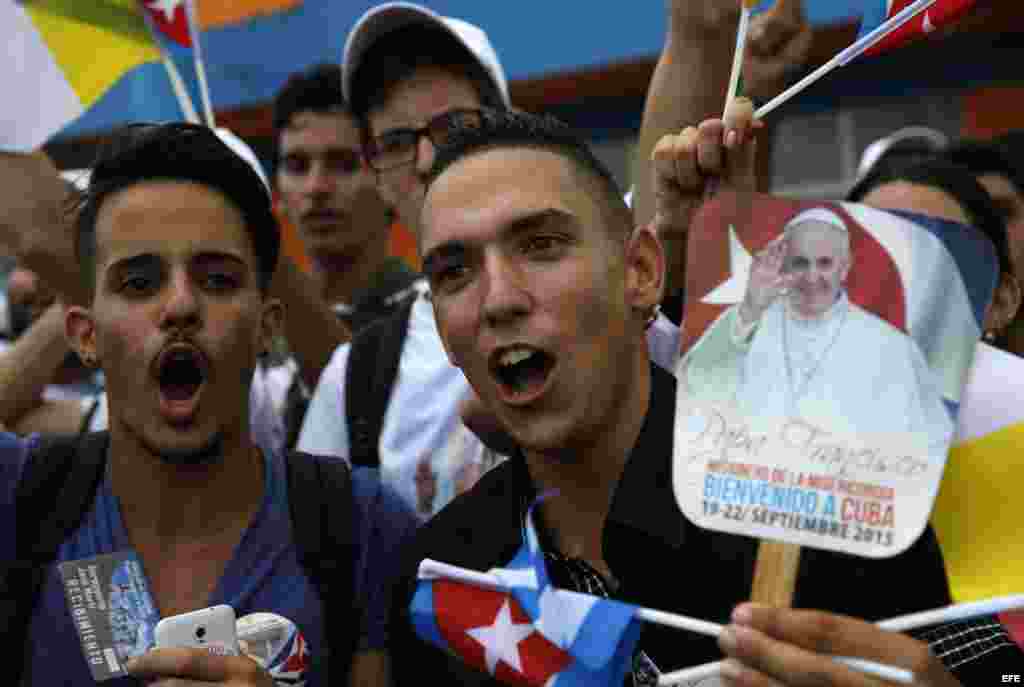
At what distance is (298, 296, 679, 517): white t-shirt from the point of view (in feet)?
9.47

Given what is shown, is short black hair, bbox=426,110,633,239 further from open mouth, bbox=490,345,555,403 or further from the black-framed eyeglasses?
the black-framed eyeglasses

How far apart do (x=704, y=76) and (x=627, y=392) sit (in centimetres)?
70

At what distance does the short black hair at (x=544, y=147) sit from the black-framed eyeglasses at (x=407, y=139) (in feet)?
2.18

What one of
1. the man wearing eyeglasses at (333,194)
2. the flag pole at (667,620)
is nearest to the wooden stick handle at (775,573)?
the flag pole at (667,620)

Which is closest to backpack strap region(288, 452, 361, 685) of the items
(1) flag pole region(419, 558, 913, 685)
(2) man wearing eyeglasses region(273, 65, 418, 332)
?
(1) flag pole region(419, 558, 913, 685)

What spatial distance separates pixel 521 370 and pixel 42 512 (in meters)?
0.97

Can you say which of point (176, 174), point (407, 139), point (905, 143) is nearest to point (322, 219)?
point (407, 139)

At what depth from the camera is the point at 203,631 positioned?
6.46 feet

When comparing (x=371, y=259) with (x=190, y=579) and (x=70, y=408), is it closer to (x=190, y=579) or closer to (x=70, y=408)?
(x=70, y=408)

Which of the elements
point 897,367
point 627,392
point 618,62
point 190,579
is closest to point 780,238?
point 897,367

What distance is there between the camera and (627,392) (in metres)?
2.13

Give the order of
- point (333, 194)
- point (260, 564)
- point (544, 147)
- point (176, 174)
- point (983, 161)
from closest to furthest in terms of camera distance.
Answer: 1. point (544, 147)
2. point (260, 564)
3. point (176, 174)
4. point (333, 194)
5. point (983, 161)

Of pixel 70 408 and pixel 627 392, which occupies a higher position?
pixel 627 392

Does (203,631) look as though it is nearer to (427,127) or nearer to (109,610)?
(109,610)
